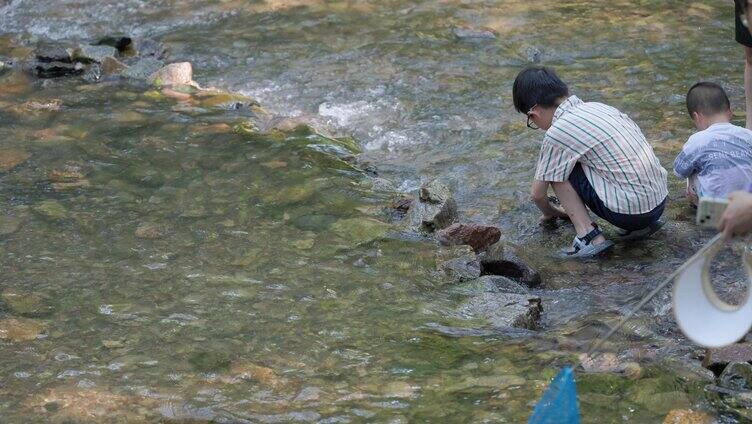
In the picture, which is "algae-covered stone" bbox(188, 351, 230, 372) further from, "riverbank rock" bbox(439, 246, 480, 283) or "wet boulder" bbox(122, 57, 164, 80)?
"wet boulder" bbox(122, 57, 164, 80)

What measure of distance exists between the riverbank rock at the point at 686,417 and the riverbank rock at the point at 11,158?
4439 millimetres

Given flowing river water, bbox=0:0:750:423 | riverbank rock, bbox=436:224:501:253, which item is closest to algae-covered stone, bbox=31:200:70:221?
flowing river water, bbox=0:0:750:423

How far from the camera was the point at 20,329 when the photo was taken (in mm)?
4355

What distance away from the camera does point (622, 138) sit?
16.4ft

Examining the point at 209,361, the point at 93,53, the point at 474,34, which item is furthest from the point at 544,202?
the point at 93,53

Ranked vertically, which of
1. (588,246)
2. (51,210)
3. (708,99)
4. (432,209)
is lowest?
(588,246)

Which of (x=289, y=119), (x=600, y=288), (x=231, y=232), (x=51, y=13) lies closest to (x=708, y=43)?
(x=289, y=119)

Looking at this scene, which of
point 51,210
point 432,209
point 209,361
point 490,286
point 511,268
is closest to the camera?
point 209,361

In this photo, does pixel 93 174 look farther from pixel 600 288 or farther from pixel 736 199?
pixel 736 199

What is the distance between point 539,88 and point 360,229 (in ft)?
4.06

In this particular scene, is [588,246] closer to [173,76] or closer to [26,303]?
[26,303]

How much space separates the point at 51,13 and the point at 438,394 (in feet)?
25.0

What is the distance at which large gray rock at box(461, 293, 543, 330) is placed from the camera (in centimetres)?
436

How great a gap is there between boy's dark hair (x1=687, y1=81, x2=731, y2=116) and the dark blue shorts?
0.54 meters
